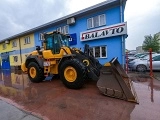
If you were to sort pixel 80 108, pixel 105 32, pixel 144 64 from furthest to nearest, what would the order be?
pixel 105 32, pixel 144 64, pixel 80 108

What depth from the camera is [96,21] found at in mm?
11367

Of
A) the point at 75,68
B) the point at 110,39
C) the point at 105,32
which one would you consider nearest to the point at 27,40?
the point at 105,32

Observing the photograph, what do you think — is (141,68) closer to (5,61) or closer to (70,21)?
(70,21)

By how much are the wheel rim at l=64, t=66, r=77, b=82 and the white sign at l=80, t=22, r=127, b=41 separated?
6.01 m

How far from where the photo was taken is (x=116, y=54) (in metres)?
10.6

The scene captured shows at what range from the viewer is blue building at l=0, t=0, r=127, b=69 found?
1013 centimetres

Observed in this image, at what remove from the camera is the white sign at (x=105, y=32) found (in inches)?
388

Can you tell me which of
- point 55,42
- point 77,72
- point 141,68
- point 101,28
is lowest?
point 141,68

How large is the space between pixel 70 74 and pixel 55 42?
2.31m

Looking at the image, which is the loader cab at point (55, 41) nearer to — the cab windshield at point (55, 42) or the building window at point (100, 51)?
the cab windshield at point (55, 42)

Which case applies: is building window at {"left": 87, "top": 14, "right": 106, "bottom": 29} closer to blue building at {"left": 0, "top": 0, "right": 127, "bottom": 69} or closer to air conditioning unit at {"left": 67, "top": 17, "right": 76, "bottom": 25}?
blue building at {"left": 0, "top": 0, "right": 127, "bottom": 69}

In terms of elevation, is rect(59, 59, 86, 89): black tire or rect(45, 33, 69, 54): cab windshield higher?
rect(45, 33, 69, 54): cab windshield

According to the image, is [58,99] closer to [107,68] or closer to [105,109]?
[105,109]

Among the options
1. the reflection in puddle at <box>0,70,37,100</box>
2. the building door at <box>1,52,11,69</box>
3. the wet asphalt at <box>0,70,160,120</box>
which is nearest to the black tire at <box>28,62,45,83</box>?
the reflection in puddle at <box>0,70,37,100</box>
